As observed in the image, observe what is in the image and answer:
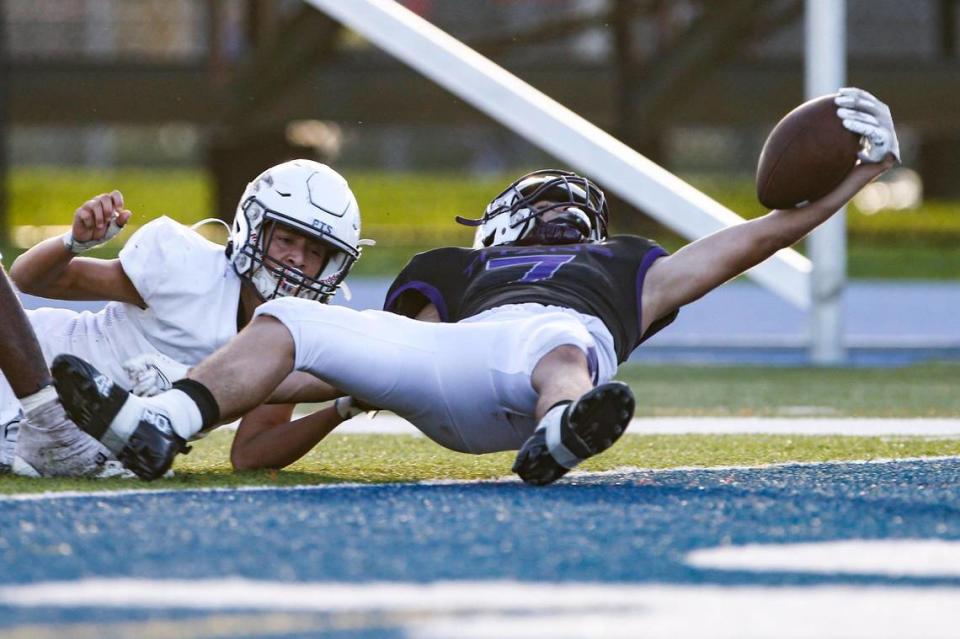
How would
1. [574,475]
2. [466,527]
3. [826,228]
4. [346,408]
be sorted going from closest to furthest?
[466,527] → [346,408] → [574,475] → [826,228]

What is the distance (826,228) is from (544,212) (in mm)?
3135

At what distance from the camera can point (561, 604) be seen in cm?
224

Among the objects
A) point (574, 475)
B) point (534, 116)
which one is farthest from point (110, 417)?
point (534, 116)

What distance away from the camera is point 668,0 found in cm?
1430

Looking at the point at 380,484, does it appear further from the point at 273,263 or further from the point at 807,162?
the point at 807,162

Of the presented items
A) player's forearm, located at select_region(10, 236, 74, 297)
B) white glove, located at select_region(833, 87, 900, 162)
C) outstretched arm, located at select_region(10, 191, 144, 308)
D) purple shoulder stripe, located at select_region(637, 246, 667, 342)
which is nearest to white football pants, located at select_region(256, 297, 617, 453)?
purple shoulder stripe, located at select_region(637, 246, 667, 342)

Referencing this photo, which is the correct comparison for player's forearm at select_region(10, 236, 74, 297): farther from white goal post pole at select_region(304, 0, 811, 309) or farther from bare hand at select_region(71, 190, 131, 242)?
white goal post pole at select_region(304, 0, 811, 309)

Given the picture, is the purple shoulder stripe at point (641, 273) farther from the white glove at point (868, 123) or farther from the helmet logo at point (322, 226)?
the helmet logo at point (322, 226)

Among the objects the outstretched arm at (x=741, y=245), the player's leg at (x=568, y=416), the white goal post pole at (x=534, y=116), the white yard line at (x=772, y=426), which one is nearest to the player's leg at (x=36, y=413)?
the player's leg at (x=568, y=416)

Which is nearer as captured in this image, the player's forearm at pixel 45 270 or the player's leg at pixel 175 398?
the player's leg at pixel 175 398

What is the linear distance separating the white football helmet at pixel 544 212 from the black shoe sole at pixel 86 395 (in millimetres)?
1116

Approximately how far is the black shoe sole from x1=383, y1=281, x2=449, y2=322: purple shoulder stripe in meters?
0.82

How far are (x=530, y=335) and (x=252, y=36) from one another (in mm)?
9914

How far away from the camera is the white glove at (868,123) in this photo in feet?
12.3
